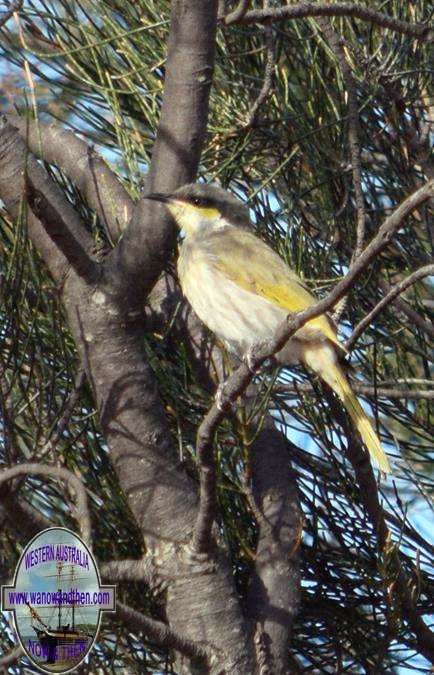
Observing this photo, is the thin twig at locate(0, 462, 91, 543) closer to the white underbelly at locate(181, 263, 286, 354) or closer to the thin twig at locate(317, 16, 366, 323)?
the thin twig at locate(317, 16, 366, 323)

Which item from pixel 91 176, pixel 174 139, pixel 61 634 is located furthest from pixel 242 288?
pixel 61 634

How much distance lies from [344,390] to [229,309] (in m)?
0.56

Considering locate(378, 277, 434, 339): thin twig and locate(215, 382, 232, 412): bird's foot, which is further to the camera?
locate(378, 277, 434, 339): thin twig

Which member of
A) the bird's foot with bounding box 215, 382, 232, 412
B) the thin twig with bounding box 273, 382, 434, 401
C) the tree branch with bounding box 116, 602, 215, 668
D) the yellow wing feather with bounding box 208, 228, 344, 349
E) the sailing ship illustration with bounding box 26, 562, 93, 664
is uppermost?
the yellow wing feather with bounding box 208, 228, 344, 349

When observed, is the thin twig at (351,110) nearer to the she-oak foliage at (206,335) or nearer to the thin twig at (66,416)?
the she-oak foliage at (206,335)

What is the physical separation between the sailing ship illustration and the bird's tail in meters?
0.98

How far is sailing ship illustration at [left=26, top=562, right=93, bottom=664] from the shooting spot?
8.29 feet

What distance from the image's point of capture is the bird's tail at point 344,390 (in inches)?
122

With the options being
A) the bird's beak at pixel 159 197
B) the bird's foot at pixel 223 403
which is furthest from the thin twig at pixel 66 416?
the bird's beak at pixel 159 197

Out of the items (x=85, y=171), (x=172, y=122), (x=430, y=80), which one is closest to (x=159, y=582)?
(x=172, y=122)

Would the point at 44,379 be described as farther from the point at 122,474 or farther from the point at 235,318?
the point at 235,318

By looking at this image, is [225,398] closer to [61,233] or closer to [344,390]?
[61,233]

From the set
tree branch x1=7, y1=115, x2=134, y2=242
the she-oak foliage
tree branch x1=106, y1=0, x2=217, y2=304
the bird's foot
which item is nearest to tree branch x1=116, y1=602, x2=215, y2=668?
the she-oak foliage

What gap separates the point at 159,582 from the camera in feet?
8.90
